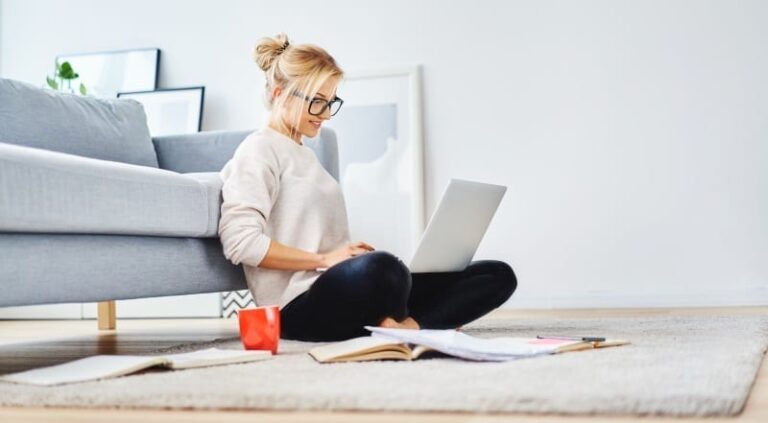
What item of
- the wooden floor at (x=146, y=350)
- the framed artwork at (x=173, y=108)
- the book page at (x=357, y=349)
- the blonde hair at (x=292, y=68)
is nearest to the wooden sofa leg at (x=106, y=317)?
the wooden floor at (x=146, y=350)

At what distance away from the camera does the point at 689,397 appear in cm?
105

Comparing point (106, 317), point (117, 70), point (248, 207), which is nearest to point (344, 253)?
point (248, 207)

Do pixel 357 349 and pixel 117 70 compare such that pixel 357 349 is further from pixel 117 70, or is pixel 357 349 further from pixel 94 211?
pixel 117 70

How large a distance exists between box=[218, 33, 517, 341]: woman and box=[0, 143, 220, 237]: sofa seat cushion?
0.08 m

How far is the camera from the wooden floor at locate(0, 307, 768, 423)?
3.48 feet

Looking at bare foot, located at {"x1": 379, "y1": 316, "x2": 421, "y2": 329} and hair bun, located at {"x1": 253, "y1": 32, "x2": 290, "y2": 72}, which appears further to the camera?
hair bun, located at {"x1": 253, "y1": 32, "x2": 290, "y2": 72}

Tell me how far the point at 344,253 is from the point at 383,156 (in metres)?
1.85

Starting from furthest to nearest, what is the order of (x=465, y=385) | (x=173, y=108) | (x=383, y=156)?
(x=173, y=108) < (x=383, y=156) < (x=465, y=385)

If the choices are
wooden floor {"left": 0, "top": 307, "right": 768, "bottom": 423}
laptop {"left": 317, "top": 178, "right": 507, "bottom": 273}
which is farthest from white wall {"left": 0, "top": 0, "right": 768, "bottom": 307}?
laptop {"left": 317, "top": 178, "right": 507, "bottom": 273}

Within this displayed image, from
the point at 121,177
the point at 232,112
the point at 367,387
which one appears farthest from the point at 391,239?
the point at 367,387

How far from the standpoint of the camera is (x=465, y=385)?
1215 millimetres

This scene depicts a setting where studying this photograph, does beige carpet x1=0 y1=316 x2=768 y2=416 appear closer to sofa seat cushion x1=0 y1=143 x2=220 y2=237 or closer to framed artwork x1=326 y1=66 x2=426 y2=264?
sofa seat cushion x1=0 y1=143 x2=220 y2=237

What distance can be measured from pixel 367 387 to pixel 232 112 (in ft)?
9.39

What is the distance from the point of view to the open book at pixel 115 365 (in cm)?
141
